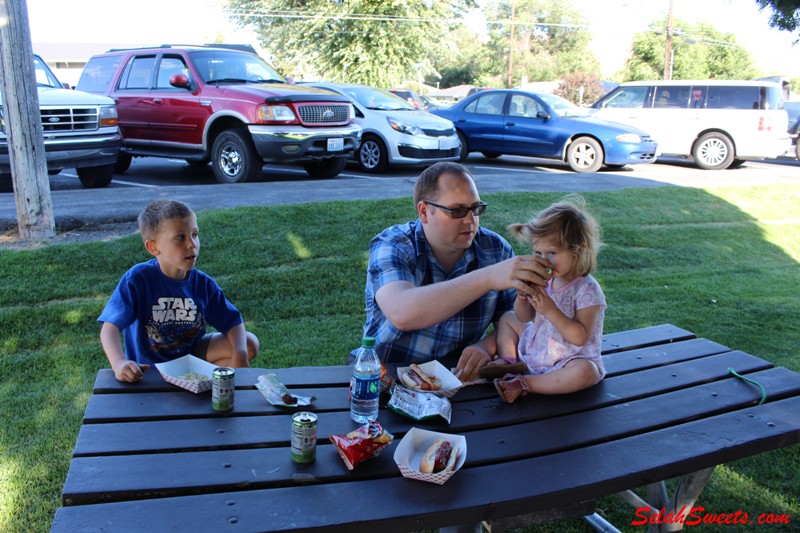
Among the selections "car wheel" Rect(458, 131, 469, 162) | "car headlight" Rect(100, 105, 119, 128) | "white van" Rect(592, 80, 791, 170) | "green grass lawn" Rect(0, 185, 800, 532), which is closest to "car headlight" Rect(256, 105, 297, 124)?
"car headlight" Rect(100, 105, 119, 128)

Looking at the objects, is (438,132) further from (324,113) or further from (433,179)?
(433,179)

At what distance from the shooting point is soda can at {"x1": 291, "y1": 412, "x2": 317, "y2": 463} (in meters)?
1.91

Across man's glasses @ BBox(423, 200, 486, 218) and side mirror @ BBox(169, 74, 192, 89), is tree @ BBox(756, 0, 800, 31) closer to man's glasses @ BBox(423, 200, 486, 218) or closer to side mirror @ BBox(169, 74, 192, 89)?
man's glasses @ BBox(423, 200, 486, 218)

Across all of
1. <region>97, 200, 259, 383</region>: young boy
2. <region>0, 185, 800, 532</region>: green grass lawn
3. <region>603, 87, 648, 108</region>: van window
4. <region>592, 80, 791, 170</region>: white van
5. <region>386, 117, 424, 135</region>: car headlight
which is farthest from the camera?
<region>603, 87, 648, 108</region>: van window

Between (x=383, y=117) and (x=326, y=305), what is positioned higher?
(x=383, y=117)

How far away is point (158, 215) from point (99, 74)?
32.4 ft

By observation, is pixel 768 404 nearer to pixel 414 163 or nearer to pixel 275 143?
pixel 275 143

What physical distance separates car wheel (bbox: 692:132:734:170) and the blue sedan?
2238 mm

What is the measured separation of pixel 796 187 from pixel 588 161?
3.59 metres

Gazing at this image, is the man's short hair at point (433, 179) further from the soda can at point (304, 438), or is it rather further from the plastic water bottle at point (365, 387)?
the soda can at point (304, 438)

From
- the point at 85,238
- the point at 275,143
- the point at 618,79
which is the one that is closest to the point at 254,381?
the point at 85,238

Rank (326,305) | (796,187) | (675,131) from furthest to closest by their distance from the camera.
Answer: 1. (675,131)
2. (796,187)
3. (326,305)

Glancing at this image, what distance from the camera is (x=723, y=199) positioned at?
952 centimetres

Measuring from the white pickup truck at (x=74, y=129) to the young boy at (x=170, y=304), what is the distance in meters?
6.36
